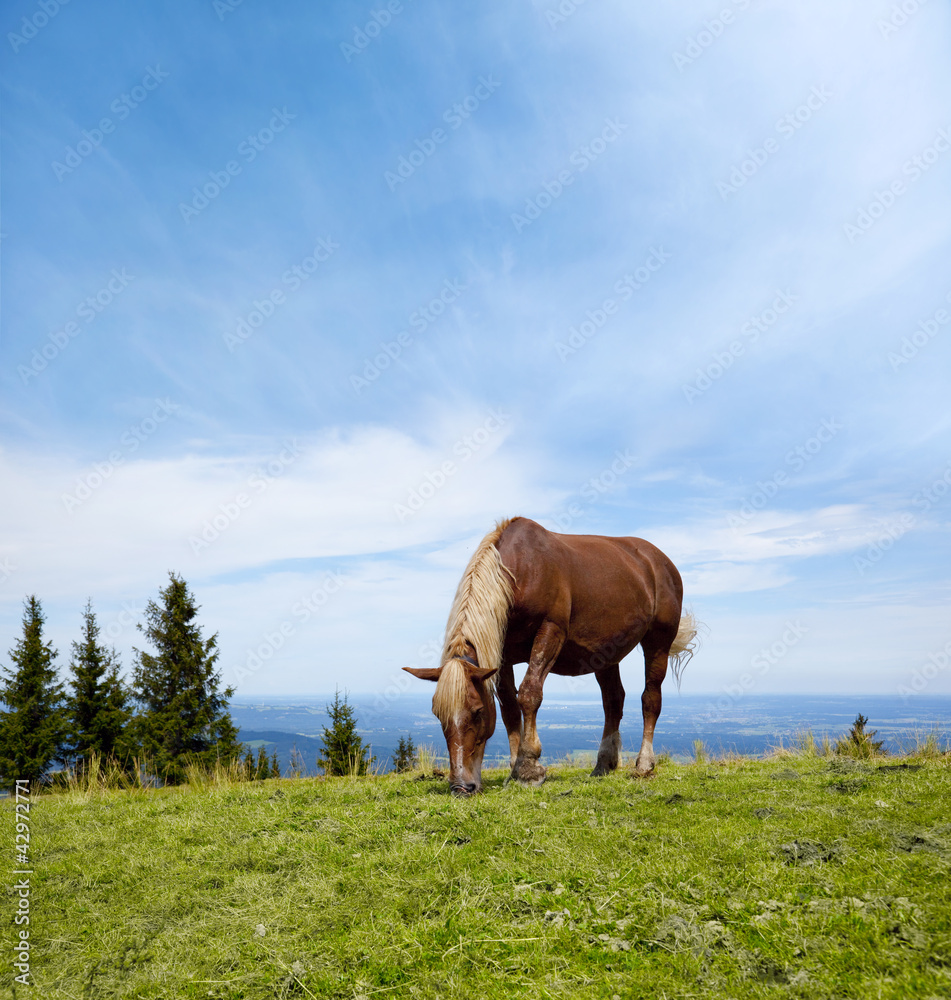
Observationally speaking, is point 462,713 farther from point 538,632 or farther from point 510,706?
point 510,706

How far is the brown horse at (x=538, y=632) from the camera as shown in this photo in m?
6.54

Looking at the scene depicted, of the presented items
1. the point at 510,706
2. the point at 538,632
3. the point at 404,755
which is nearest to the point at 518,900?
the point at 538,632

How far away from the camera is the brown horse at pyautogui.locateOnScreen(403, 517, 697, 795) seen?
6.54 meters

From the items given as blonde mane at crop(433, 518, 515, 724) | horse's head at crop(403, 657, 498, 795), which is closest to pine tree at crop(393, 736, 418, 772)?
horse's head at crop(403, 657, 498, 795)

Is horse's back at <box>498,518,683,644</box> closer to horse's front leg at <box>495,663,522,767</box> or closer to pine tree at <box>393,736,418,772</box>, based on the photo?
horse's front leg at <box>495,663,522,767</box>

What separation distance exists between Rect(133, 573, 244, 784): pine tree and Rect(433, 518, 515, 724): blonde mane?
20.0 meters

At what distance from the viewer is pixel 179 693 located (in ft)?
81.4

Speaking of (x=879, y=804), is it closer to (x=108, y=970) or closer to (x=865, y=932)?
(x=865, y=932)

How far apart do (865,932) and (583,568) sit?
5.67 metres

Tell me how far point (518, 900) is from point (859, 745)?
8803 millimetres

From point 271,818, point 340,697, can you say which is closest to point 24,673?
point 340,697

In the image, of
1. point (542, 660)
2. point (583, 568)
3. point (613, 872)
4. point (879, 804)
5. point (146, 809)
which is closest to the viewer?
point (613, 872)

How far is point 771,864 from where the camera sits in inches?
136

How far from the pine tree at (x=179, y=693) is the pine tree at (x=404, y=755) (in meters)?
6.81
